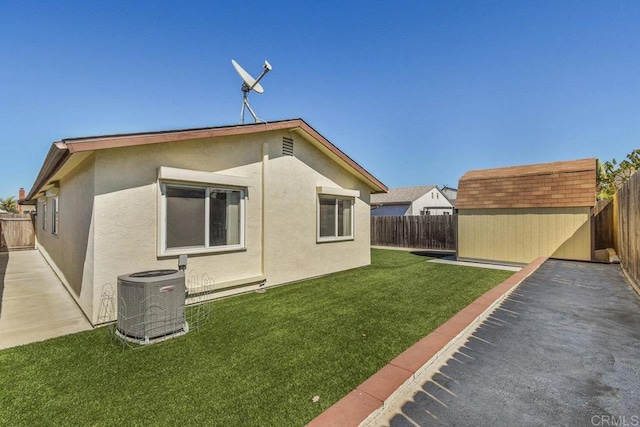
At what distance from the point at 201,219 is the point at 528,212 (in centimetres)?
1292

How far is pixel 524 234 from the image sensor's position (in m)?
11.8

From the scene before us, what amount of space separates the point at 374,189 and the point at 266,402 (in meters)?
9.97

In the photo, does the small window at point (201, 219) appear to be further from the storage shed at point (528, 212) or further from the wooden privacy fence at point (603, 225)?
the wooden privacy fence at point (603, 225)

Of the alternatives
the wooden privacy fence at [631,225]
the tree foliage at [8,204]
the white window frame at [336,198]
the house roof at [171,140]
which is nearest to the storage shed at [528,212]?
the wooden privacy fence at [631,225]

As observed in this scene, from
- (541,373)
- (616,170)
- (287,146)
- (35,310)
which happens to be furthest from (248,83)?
(616,170)

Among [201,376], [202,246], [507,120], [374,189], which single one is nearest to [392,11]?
[374,189]

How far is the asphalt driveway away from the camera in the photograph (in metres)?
2.69

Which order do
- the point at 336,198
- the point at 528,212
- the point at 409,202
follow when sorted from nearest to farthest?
the point at 336,198, the point at 528,212, the point at 409,202

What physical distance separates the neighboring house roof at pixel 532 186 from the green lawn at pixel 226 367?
327 inches

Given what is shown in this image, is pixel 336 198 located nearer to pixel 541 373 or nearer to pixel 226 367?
pixel 226 367

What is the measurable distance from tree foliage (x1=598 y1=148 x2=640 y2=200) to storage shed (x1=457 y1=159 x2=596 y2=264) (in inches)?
410

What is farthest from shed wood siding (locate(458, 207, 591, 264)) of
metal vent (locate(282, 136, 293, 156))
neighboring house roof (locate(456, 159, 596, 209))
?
metal vent (locate(282, 136, 293, 156))

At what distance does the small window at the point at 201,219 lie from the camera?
6.06m

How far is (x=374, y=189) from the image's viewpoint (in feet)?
39.0
